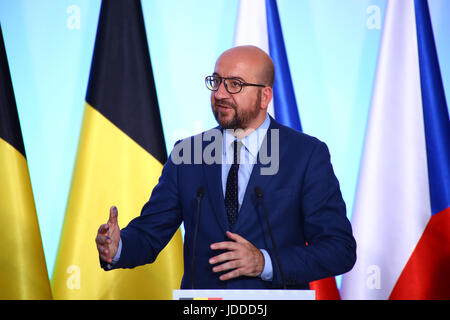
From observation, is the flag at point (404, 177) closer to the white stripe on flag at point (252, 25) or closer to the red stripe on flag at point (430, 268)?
the red stripe on flag at point (430, 268)

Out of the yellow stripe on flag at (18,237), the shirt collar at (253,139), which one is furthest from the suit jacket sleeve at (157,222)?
the yellow stripe on flag at (18,237)

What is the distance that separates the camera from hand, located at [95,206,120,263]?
1.66m

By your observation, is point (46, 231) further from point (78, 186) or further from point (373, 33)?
point (373, 33)

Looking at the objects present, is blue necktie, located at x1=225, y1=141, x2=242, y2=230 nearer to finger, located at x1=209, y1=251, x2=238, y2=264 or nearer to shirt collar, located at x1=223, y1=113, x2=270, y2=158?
shirt collar, located at x1=223, y1=113, x2=270, y2=158

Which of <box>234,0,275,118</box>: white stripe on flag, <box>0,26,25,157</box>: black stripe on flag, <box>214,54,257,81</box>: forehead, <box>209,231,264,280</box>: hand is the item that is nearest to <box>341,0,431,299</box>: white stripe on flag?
<box>234,0,275,118</box>: white stripe on flag

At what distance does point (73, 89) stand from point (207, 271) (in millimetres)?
1853

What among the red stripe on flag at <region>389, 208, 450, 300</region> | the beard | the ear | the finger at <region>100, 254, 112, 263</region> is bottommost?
the red stripe on flag at <region>389, 208, 450, 300</region>

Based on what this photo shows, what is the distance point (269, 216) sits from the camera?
6.30ft

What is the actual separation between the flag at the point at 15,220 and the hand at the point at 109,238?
4.23 feet

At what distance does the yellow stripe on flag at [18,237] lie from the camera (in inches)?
108

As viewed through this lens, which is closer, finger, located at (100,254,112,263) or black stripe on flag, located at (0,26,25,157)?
finger, located at (100,254,112,263)

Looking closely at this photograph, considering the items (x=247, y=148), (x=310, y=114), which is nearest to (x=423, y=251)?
(x=310, y=114)

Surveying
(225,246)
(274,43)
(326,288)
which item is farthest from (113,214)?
(274,43)

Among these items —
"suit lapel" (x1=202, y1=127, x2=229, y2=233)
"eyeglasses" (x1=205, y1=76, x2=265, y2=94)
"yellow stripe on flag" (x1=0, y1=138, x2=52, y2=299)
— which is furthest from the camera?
"yellow stripe on flag" (x1=0, y1=138, x2=52, y2=299)
